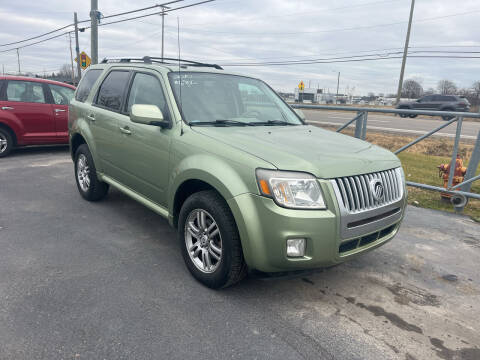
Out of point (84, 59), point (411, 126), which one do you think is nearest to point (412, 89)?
point (411, 126)

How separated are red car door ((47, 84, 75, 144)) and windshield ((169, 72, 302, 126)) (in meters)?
6.04

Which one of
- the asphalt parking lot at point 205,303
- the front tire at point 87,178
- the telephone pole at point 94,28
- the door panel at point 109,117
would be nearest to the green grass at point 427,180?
the asphalt parking lot at point 205,303

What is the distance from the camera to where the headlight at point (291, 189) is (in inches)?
99.4

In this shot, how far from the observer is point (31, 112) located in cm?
834

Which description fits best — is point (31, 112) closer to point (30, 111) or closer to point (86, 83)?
point (30, 111)

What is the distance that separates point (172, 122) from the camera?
3393 millimetres

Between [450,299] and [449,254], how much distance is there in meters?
1.06

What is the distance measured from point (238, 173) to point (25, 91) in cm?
760

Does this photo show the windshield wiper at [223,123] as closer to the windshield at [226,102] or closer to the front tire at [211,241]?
the windshield at [226,102]

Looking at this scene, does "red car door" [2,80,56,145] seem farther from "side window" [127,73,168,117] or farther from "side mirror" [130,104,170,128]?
"side mirror" [130,104,170,128]

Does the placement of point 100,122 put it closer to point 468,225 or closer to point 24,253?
point 24,253

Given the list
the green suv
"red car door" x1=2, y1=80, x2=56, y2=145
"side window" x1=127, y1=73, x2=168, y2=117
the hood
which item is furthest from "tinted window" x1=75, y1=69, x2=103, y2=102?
"red car door" x1=2, y1=80, x2=56, y2=145

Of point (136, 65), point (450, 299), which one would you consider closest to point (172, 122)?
point (136, 65)

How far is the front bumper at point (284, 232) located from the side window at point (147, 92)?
4.80 feet
